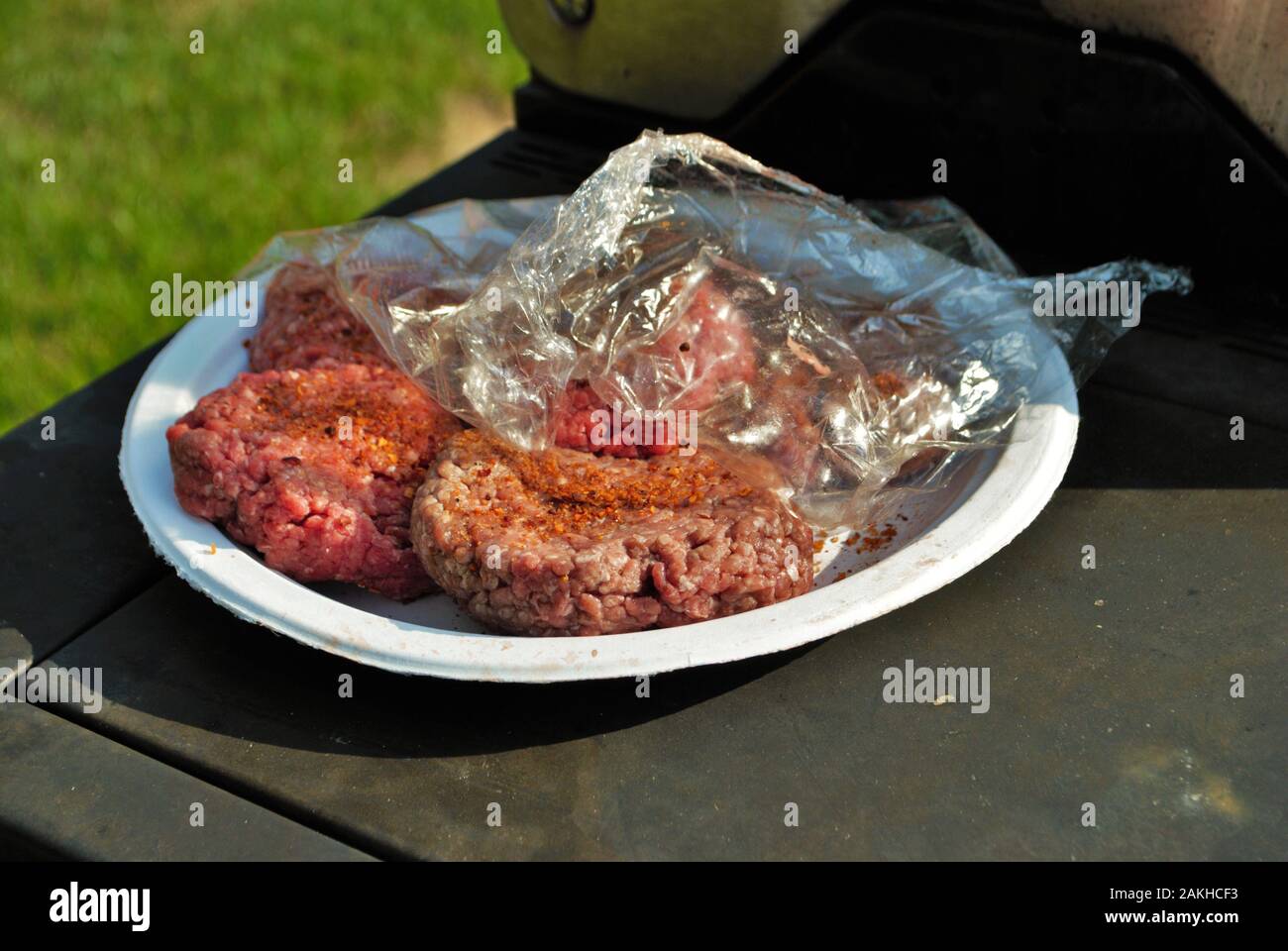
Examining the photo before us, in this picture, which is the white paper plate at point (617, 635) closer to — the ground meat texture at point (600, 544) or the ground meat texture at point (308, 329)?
the ground meat texture at point (600, 544)

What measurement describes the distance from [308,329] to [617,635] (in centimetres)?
88

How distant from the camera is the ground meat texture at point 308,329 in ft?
6.81

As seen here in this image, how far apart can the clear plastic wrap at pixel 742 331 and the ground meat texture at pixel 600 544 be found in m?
0.08

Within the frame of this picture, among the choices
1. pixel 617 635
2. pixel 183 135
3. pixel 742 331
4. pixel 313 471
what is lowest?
pixel 617 635

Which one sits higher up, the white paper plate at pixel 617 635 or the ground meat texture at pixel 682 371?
the ground meat texture at pixel 682 371

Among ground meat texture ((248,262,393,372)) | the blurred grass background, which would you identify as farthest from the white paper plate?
the blurred grass background

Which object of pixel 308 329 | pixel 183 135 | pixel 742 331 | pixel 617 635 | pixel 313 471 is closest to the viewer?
pixel 617 635

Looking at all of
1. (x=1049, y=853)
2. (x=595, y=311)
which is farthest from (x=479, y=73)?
(x=1049, y=853)

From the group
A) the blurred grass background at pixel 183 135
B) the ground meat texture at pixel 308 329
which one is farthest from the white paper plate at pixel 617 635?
the blurred grass background at pixel 183 135

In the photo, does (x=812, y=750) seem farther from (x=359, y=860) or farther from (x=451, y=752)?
(x=359, y=860)

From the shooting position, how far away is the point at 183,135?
16.2ft

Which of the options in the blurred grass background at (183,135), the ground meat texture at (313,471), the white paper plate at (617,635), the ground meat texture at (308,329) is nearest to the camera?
the white paper plate at (617,635)

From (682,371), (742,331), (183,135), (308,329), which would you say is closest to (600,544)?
(682,371)

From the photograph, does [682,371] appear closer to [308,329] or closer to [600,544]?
[600,544]
